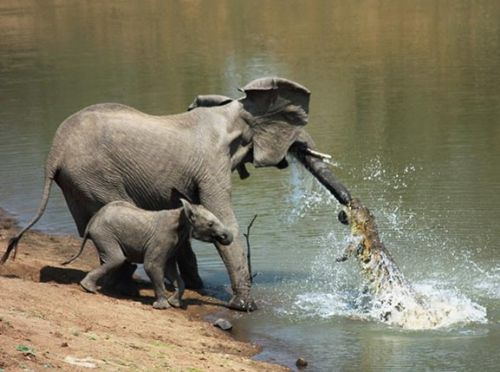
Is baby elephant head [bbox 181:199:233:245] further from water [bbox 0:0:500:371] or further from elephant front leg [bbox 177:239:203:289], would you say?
elephant front leg [bbox 177:239:203:289]

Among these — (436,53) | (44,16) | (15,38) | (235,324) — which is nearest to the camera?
(235,324)

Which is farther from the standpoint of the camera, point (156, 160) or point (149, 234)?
point (156, 160)

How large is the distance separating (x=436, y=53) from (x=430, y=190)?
52.7 feet

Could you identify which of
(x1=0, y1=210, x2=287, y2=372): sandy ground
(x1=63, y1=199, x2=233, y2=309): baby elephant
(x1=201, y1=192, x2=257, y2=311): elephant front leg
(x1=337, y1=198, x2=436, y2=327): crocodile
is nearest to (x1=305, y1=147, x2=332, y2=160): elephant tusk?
(x1=337, y1=198, x2=436, y2=327): crocodile

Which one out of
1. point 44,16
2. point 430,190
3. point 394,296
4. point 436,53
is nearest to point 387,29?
point 436,53

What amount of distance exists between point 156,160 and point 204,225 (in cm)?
112

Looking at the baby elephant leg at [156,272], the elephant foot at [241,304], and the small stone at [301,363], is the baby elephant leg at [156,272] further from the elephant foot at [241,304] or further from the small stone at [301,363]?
the small stone at [301,363]

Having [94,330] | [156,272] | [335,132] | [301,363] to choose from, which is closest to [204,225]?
[156,272]

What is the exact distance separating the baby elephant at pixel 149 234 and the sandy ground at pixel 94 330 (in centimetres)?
31

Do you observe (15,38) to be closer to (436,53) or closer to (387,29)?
(387,29)

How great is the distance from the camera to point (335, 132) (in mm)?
22484

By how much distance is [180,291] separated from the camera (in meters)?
12.4

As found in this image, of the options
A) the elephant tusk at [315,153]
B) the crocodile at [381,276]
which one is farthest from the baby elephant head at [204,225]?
the elephant tusk at [315,153]

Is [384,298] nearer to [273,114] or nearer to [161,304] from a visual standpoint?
[161,304]
